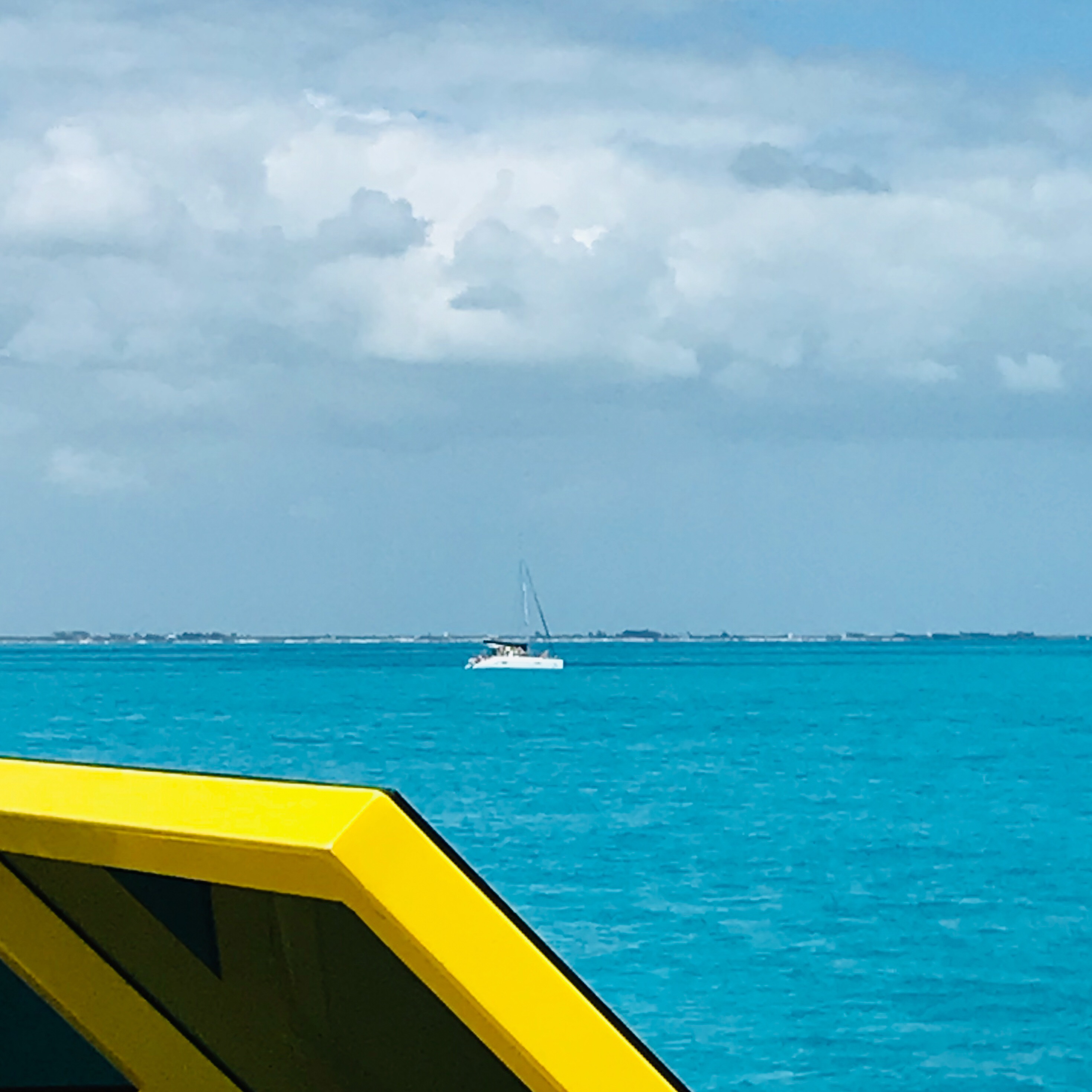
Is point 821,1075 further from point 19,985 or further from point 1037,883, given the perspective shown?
point 19,985

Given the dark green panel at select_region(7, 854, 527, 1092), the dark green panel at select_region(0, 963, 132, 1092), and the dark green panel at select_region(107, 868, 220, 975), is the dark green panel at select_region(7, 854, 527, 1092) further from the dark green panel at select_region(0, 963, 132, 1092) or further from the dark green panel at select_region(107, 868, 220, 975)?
the dark green panel at select_region(0, 963, 132, 1092)

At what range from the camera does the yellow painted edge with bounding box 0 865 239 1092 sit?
165 cm

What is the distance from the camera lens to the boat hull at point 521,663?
147500mm

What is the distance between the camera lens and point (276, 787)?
115cm

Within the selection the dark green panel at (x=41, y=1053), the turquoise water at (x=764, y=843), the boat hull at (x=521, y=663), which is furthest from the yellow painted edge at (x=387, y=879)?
the boat hull at (x=521, y=663)

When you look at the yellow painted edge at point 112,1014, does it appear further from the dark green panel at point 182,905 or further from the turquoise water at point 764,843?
the turquoise water at point 764,843

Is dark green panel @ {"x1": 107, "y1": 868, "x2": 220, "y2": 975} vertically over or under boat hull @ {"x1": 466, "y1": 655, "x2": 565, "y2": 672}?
under

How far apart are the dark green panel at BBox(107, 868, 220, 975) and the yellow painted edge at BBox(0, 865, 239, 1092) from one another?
3.6 inches

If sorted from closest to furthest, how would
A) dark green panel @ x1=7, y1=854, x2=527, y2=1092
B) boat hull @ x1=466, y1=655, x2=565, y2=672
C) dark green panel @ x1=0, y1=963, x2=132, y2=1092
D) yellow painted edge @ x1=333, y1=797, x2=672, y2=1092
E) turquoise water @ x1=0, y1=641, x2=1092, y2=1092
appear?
yellow painted edge @ x1=333, y1=797, x2=672, y2=1092, dark green panel @ x1=7, y1=854, x2=527, y2=1092, dark green panel @ x1=0, y1=963, x2=132, y2=1092, turquoise water @ x1=0, y1=641, x2=1092, y2=1092, boat hull @ x1=466, y1=655, x2=565, y2=672

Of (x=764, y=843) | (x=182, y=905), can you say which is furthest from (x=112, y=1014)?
(x=764, y=843)

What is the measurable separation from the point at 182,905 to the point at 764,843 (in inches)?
1878

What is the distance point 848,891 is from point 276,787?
133ft

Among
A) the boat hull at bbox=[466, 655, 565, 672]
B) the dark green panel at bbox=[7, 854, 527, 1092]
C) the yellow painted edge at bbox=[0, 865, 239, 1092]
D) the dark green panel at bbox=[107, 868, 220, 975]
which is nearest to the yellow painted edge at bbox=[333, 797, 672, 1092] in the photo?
the dark green panel at bbox=[7, 854, 527, 1092]

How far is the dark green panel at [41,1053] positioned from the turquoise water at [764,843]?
22.9 meters
